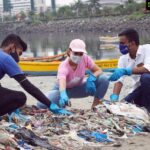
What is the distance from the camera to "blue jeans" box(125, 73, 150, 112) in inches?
218

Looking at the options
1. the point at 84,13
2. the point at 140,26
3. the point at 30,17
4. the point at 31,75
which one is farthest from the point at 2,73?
the point at 30,17

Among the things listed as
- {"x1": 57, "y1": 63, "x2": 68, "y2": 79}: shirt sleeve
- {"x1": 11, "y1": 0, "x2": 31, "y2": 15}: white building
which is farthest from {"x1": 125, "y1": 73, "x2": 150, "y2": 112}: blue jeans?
{"x1": 11, "y1": 0, "x2": 31, "y2": 15}: white building

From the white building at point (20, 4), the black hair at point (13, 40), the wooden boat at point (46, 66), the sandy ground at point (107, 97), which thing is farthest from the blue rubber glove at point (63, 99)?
the white building at point (20, 4)

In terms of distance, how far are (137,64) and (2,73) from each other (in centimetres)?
208

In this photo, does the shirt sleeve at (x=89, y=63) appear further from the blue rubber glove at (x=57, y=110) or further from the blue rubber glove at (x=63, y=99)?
the blue rubber glove at (x=57, y=110)

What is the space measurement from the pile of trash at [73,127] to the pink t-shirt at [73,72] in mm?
468

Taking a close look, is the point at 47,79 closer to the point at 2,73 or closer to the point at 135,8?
the point at 2,73

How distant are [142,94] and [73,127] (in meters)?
1.29

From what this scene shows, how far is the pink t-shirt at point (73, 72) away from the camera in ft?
18.6

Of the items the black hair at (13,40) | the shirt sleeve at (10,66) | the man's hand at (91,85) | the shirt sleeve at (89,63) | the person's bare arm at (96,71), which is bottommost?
the man's hand at (91,85)

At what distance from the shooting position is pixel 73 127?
4934 mm

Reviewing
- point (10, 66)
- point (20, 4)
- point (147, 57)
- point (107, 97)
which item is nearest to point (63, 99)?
point (10, 66)

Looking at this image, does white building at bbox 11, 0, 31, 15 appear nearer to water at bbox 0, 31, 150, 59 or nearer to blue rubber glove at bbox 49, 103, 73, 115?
water at bbox 0, 31, 150, 59

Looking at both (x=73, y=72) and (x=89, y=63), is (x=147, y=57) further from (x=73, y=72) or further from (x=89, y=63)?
(x=73, y=72)
